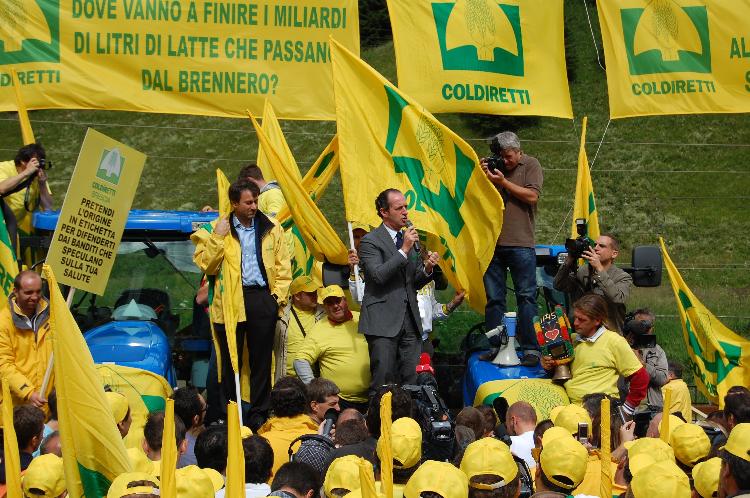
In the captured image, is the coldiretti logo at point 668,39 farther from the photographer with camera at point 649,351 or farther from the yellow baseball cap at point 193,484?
the yellow baseball cap at point 193,484

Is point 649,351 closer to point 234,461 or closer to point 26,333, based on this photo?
point 26,333

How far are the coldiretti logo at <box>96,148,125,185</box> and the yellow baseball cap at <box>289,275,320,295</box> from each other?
7.44 ft

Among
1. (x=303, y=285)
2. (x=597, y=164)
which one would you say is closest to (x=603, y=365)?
(x=303, y=285)

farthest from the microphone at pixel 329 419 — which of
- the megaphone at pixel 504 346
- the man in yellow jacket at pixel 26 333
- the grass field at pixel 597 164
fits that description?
the grass field at pixel 597 164

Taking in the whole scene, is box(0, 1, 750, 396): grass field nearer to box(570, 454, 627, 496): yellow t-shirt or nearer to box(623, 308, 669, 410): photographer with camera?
box(623, 308, 669, 410): photographer with camera

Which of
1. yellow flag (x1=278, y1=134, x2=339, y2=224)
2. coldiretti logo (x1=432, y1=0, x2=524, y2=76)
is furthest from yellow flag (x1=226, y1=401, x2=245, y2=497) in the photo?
coldiretti logo (x1=432, y1=0, x2=524, y2=76)

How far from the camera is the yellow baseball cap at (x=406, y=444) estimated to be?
6.40m

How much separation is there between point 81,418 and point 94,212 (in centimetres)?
350

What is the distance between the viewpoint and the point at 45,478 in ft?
20.3

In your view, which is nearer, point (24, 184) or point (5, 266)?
point (5, 266)

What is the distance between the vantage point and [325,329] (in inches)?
424

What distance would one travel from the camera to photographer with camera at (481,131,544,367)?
11.0 metres

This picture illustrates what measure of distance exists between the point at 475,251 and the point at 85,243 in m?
3.16

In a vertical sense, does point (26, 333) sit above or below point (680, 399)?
Result: above
